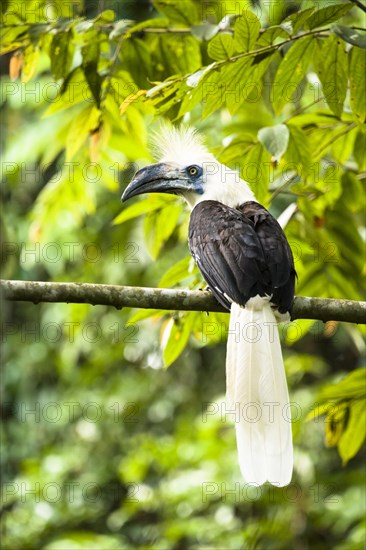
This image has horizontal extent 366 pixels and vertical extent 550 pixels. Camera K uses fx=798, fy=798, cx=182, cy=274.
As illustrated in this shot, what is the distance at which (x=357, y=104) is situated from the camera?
2.38 metres

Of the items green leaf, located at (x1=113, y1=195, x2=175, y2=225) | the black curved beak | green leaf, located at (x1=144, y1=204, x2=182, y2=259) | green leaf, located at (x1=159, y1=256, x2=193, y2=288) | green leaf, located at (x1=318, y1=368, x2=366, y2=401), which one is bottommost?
green leaf, located at (x1=318, y1=368, x2=366, y2=401)

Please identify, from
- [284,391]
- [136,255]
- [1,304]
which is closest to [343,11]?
[284,391]

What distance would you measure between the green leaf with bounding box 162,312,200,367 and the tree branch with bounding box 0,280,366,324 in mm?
248

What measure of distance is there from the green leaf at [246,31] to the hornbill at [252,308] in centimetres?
69

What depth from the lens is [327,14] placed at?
228 centimetres

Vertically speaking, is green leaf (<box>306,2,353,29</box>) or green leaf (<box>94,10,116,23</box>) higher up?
green leaf (<box>94,10,116,23</box>)

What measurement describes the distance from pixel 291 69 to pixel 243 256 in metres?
0.65

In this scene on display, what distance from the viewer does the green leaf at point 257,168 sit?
267 cm

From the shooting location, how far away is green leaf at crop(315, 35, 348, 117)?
2.35 m

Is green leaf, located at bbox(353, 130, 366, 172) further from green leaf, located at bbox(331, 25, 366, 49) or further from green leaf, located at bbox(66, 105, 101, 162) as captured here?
green leaf, located at bbox(66, 105, 101, 162)

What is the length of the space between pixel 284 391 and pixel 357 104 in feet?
2.96

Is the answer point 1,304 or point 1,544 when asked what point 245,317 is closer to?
point 1,304

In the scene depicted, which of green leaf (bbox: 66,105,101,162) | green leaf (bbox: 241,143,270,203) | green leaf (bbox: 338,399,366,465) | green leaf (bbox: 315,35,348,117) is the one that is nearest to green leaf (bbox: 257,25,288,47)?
green leaf (bbox: 315,35,348,117)

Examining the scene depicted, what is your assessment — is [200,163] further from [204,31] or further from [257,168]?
[204,31]
